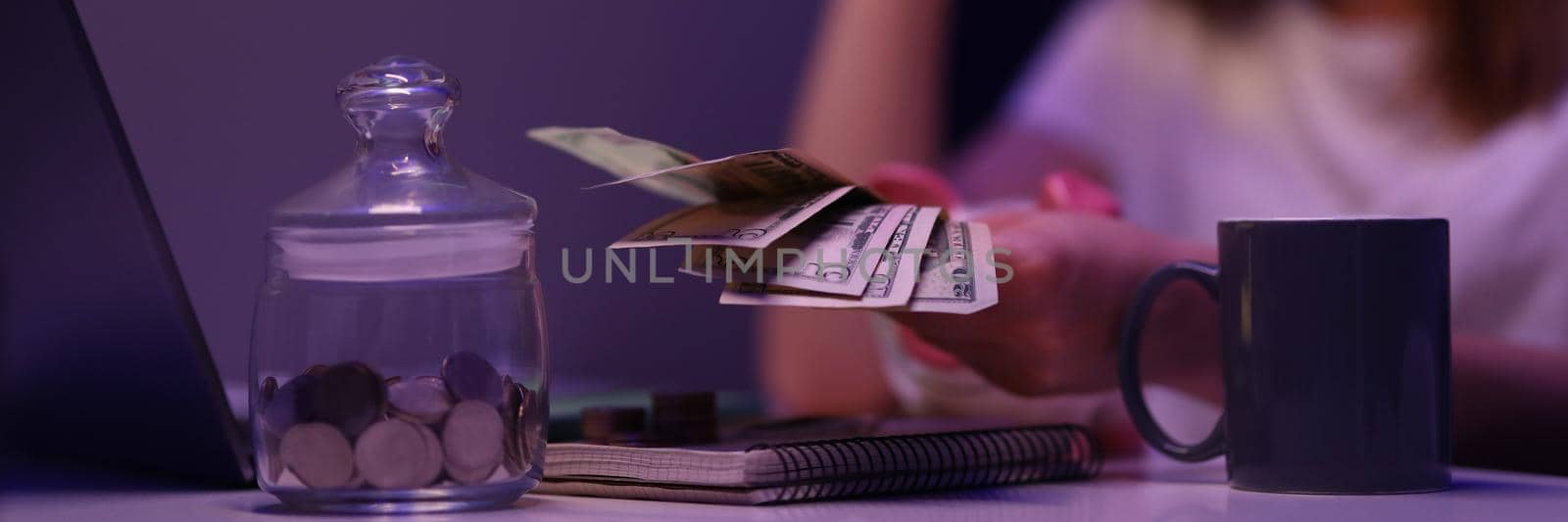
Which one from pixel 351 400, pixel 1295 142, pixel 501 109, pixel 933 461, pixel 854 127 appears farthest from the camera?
pixel 854 127

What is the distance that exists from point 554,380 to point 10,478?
0.41m

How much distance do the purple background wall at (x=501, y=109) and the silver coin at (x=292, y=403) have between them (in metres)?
0.22

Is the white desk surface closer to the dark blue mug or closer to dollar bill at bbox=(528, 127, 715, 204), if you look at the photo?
the dark blue mug

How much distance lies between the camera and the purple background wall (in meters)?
0.82

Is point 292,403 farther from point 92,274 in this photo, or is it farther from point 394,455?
point 92,274

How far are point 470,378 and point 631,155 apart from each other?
159mm

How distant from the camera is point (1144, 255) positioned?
864 mm

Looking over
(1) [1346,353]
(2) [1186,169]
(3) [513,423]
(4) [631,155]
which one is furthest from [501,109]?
(2) [1186,169]

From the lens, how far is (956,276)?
2.12ft

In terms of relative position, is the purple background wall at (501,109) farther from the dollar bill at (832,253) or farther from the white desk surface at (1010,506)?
the dollar bill at (832,253)

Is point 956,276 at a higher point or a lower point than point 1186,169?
higher

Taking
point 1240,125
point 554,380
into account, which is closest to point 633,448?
point 554,380

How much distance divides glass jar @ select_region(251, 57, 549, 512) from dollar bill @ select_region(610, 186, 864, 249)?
7 centimetres

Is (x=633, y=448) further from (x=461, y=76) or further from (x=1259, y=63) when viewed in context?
(x=1259, y=63)
